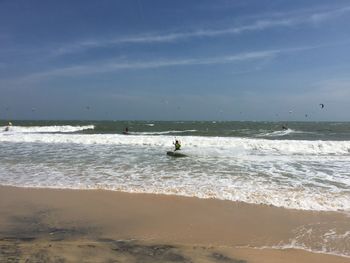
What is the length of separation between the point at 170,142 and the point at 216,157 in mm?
10283

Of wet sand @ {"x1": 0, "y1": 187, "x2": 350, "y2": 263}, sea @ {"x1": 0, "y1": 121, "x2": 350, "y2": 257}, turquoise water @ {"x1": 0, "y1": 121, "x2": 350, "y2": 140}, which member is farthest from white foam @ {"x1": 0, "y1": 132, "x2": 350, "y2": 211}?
turquoise water @ {"x1": 0, "y1": 121, "x2": 350, "y2": 140}

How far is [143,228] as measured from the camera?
7363mm

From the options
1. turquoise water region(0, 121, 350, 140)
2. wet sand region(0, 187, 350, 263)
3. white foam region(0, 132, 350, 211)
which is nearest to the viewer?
wet sand region(0, 187, 350, 263)

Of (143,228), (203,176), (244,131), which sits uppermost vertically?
(244,131)

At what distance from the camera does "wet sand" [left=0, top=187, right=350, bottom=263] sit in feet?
18.2

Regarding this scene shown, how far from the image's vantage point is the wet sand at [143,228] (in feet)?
18.2

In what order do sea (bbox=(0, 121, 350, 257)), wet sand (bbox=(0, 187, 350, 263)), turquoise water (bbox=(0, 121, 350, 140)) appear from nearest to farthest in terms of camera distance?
wet sand (bbox=(0, 187, 350, 263)) → sea (bbox=(0, 121, 350, 257)) → turquoise water (bbox=(0, 121, 350, 140))

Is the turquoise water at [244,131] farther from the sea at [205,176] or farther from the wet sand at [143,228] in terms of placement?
the wet sand at [143,228]

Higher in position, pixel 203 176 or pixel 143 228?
pixel 203 176

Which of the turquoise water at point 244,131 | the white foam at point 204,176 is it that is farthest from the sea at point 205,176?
the turquoise water at point 244,131

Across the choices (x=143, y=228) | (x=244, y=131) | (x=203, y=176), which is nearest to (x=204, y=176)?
(x=203, y=176)

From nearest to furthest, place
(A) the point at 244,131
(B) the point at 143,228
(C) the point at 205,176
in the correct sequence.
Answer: (B) the point at 143,228, (C) the point at 205,176, (A) the point at 244,131

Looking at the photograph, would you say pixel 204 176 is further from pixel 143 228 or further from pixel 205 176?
pixel 143 228

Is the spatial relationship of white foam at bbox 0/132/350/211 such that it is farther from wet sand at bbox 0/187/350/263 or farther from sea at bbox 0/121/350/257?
wet sand at bbox 0/187/350/263
